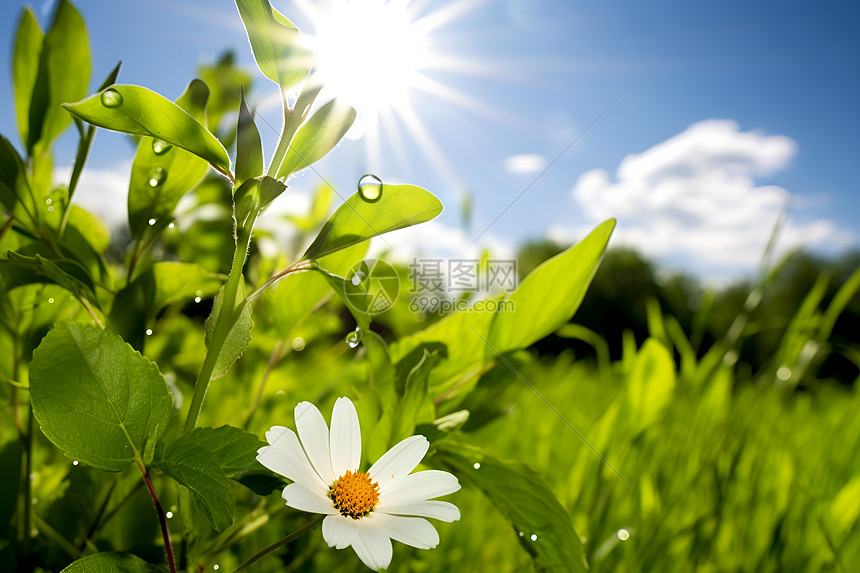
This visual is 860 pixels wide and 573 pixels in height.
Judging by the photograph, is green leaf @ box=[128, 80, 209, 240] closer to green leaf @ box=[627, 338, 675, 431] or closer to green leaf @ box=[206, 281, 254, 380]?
green leaf @ box=[206, 281, 254, 380]

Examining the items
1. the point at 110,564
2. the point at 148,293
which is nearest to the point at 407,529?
the point at 110,564

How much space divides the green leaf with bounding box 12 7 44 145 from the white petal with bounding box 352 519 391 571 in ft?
1.29

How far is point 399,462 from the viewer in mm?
214

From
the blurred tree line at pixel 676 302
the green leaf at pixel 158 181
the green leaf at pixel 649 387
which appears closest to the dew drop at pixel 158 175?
the green leaf at pixel 158 181

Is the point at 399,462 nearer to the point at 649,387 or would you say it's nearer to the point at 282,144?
the point at 282,144

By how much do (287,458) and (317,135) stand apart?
0.13 m

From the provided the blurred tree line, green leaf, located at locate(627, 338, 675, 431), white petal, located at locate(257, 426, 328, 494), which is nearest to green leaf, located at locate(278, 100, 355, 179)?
white petal, located at locate(257, 426, 328, 494)

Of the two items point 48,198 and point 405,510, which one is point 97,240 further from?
point 405,510

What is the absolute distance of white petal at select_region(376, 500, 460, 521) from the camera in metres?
0.18

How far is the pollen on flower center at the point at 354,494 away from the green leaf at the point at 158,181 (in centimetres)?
19

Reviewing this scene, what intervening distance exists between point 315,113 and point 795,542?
0.79 m

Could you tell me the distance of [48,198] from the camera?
0.33 metres

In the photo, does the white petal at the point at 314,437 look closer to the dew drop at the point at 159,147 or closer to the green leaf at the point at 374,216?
the green leaf at the point at 374,216

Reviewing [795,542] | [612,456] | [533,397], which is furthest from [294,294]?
[533,397]
